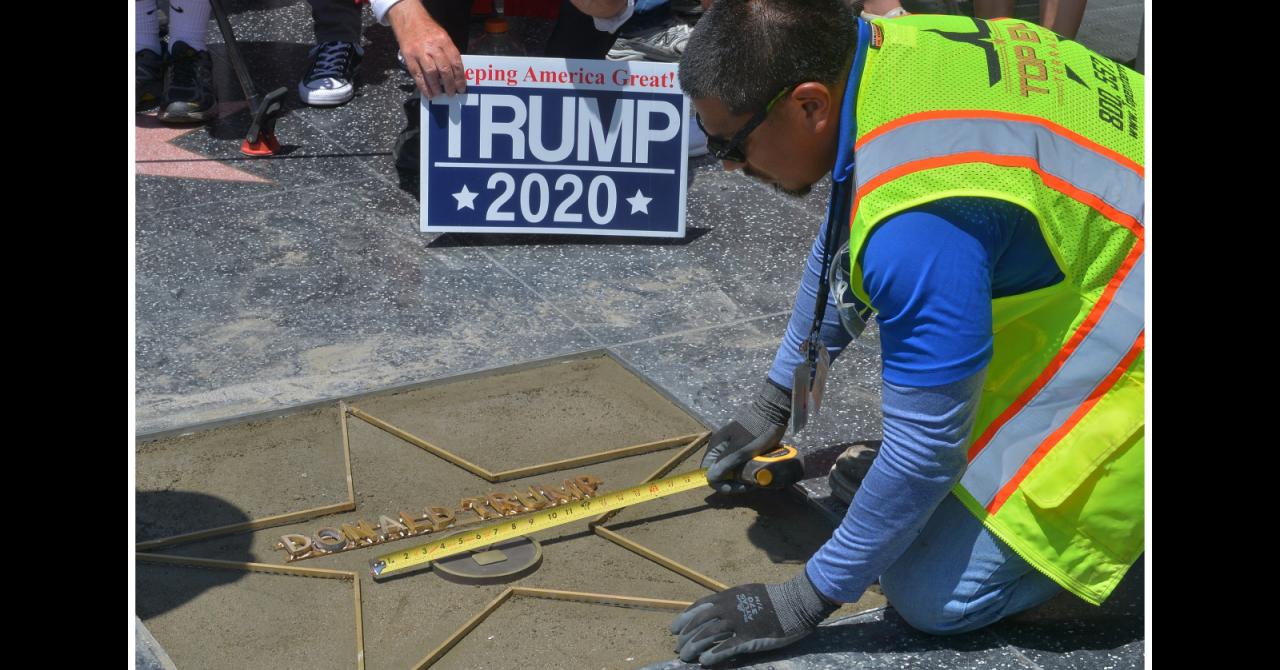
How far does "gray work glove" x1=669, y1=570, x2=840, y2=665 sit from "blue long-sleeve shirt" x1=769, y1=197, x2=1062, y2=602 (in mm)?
69

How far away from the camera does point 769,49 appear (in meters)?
2.37

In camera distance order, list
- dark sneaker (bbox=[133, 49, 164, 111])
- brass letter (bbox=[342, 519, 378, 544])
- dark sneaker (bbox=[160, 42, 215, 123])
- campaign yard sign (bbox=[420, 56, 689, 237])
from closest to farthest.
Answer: brass letter (bbox=[342, 519, 378, 544]) < campaign yard sign (bbox=[420, 56, 689, 237]) < dark sneaker (bbox=[160, 42, 215, 123]) < dark sneaker (bbox=[133, 49, 164, 111])

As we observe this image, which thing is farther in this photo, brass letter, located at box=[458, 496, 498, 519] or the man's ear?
brass letter, located at box=[458, 496, 498, 519]

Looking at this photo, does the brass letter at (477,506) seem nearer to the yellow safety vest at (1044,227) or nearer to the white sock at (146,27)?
the yellow safety vest at (1044,227)

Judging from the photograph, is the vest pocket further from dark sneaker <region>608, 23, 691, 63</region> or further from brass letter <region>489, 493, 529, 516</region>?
dark sneaker <region>608, 23, 691, 63</region>

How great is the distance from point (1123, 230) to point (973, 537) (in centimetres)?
67

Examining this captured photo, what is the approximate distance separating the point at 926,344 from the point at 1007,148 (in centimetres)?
39

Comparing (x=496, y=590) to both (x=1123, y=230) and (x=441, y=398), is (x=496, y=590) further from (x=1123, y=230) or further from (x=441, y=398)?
(x=1123, y=230)

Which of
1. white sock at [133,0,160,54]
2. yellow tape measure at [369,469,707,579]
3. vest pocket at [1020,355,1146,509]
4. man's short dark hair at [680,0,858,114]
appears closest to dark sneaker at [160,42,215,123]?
white sock at [133,0,160,54]

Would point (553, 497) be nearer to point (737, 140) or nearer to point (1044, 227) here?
point (737, 140)

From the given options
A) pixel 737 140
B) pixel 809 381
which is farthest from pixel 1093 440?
pixel 737 140

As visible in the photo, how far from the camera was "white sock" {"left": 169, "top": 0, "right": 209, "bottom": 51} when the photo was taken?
18.3 feet

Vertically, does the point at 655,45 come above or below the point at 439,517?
above

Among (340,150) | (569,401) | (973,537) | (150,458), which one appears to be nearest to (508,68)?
(340,150)
